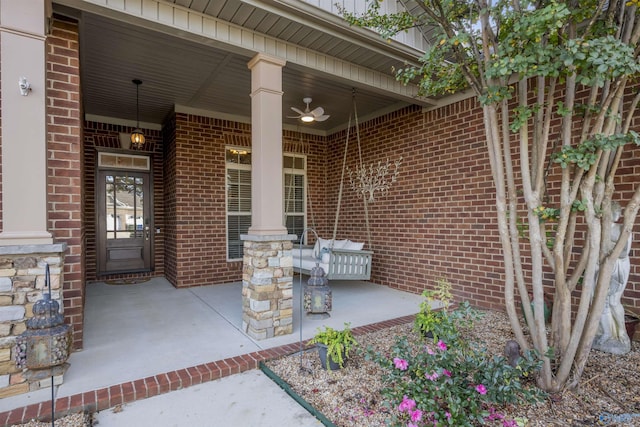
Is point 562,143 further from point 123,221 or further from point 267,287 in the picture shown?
point 123,221

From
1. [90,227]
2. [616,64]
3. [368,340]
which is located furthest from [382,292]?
[90,227]

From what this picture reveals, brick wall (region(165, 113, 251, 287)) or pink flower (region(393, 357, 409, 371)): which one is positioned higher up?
brick wall (region(165, 113, 251, 287))

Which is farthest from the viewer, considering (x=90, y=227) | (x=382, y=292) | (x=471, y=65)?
(x=90, y=227)

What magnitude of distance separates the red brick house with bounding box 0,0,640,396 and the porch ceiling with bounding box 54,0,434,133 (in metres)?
0.02

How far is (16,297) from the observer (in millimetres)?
2275

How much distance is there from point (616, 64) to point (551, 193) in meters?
2.31

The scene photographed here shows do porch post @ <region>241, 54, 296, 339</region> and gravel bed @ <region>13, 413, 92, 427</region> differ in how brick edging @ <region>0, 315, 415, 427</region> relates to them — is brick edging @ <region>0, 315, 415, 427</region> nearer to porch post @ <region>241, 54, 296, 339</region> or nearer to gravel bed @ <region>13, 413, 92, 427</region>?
gravel bed @ <region>13, 413, 92, 427</region>

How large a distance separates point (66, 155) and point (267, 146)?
1766 mm

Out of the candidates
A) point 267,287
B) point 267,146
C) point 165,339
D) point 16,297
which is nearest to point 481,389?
point 267,287

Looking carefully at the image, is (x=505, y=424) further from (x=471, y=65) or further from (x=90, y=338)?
(x=90, y=338)

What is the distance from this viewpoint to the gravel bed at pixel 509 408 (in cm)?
196

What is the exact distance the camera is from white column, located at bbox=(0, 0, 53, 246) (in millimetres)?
2285

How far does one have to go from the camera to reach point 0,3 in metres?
2.31

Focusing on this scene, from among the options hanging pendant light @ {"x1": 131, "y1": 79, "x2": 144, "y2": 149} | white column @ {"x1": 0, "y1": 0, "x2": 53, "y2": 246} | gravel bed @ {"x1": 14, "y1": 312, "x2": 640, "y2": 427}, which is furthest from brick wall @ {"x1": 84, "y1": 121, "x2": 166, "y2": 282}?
gravel bed @ {"x1": 14, "y1": 312, "x2": 640, "y2": 427}
